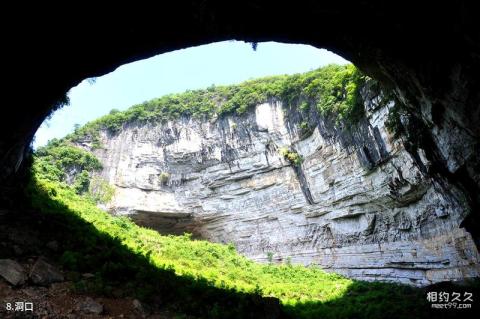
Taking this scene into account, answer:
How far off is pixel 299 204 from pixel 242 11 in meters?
22.2

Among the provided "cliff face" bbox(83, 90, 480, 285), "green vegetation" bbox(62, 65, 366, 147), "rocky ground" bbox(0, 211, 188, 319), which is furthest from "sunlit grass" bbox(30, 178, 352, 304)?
"green vegetation" bbox(62, 65, 366, 147)

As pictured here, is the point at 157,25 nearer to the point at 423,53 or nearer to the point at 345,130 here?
the point at 423,53

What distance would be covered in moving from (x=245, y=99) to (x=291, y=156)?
8.20 metres

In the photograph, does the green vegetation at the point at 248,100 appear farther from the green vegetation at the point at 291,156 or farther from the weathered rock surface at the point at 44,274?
the weathered rock surface at the point at 44,274

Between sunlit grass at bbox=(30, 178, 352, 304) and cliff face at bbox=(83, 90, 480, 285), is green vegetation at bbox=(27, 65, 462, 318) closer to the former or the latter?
sunlit grass at bbox=(30, 178, 352, 304)

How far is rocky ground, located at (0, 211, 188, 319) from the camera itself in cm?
555

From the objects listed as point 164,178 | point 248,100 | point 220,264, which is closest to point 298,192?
point 220,264

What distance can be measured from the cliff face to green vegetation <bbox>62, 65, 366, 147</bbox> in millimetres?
944

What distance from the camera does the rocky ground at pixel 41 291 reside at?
5.55m

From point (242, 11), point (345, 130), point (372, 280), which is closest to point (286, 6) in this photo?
point (242, 11)

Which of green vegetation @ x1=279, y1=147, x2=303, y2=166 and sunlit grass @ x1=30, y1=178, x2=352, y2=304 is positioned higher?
green vegetation @ x1=279, y1=147, x2=303, y2=166

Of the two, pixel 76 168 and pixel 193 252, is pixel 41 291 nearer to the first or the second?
pixel 193 252

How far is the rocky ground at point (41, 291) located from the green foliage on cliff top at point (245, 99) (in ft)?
58.4

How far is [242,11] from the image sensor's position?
832 centimetres
